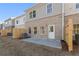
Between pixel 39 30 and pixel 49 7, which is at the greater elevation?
pixel 49 7

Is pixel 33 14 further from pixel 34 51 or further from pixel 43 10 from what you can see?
pixel 34 51

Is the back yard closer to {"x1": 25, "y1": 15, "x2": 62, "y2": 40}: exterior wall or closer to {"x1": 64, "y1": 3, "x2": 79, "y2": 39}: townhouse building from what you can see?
{"x1": 64, "y1": 3, "x2": 79, "y2": 39}: townhouse building

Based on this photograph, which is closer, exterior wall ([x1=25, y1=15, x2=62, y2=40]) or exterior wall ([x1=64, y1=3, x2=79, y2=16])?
exterior wall ([x1=64, y1=3, x2=79, y2=16])

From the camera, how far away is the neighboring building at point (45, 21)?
11.1 metres

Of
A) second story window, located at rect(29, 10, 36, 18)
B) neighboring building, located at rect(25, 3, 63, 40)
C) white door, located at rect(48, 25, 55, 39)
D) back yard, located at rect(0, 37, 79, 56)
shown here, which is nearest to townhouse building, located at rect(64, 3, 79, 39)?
neighboring building, located at rect(25, 3, 63, 40)

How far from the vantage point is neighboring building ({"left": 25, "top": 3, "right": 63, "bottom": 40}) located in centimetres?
1112

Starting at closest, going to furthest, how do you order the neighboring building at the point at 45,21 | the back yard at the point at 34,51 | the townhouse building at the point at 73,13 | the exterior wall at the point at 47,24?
1. the back yard at the point at 34,51
2. the townhouse building at the point at 73,13
3. the exterior wall at the point at 47,24
4. the neighboring building at the point at 45,21

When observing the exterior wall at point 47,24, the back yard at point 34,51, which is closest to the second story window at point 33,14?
the exterior wall at point 47,24

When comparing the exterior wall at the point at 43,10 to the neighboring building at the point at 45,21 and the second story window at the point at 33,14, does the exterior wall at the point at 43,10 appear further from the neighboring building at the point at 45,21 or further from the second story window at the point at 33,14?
the second story window at the point at 33,14

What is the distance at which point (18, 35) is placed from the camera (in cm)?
1400

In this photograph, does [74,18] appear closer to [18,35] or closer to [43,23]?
[43,23]

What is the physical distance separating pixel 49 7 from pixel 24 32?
379 centimetres

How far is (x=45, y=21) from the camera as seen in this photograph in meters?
12.4

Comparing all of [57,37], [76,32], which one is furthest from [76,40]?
[57,37]
